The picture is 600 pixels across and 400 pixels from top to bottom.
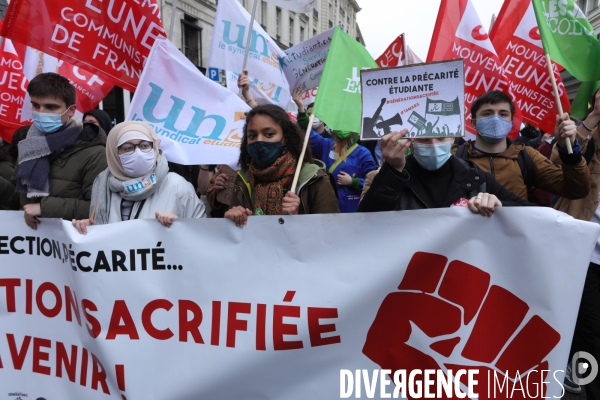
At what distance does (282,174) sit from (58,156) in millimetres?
1343

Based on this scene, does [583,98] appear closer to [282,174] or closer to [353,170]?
[353,170]

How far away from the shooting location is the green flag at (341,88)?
9.44ft

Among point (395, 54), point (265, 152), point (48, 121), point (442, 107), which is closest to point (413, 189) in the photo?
point (442, 107)

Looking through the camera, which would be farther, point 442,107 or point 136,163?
point 136,163

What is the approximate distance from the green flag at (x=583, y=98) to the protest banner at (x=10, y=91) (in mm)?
4509

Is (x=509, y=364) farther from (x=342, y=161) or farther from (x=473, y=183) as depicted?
(x=342, y=161)

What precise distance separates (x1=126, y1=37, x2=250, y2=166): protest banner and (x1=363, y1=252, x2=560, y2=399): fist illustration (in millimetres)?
1879

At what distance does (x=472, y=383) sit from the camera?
2.19 meters

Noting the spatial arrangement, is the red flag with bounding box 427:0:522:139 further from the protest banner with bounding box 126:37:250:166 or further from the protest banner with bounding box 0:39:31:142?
the protest banner with bounding box 0:39:31:142

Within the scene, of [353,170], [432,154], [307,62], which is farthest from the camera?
[353,170]

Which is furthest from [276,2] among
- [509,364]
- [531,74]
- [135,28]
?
[509,364]

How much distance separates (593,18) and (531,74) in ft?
87.6

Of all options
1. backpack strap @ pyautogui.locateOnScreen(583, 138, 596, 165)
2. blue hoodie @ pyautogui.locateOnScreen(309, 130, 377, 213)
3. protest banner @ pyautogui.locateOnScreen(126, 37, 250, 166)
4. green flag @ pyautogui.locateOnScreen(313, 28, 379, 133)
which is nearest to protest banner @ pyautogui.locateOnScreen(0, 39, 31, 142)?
protest banner @ pyautogui.locateOnScreen(126, 37, 250, 166)

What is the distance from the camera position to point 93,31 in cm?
375
